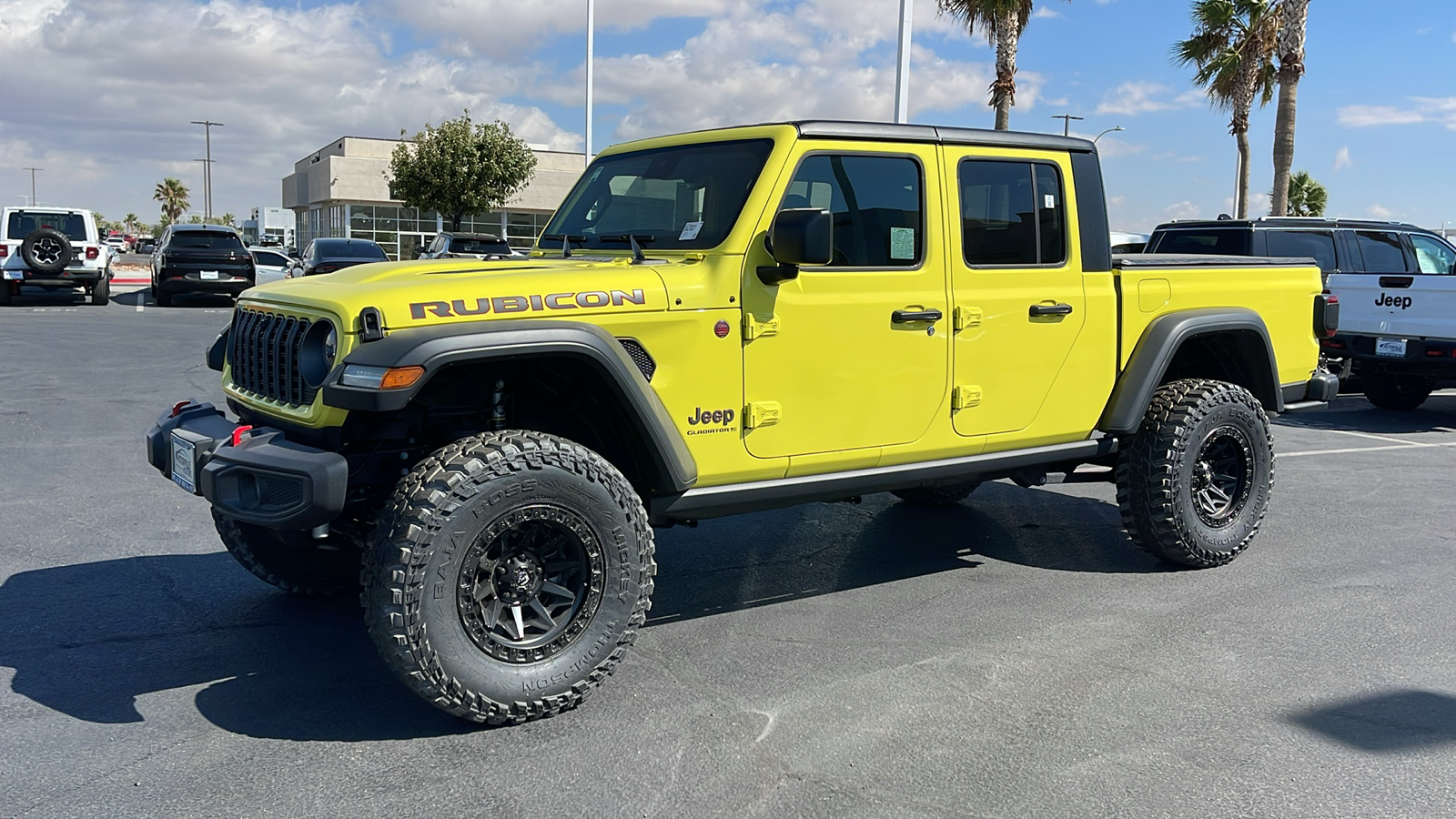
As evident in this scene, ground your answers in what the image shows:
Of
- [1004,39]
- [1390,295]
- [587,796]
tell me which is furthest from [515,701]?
[1004,39]

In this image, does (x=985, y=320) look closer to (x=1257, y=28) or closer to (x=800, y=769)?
(x=800, y=769)

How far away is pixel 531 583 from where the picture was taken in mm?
3783

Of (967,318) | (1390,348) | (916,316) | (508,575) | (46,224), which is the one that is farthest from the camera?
(46,224)

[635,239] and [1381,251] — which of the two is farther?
[1381,251]

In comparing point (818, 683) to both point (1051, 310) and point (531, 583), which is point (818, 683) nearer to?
point (531, 583)

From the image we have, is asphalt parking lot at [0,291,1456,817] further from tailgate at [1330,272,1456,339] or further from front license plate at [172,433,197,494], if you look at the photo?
tailgate at [1330,272,1456,339]

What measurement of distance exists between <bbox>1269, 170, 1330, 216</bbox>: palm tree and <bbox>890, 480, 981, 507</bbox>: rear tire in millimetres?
48307

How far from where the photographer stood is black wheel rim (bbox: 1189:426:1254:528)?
5609mm

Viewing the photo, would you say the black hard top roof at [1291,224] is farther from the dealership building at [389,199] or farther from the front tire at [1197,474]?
the dealership building at [389,199]

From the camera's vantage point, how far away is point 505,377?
4.04m

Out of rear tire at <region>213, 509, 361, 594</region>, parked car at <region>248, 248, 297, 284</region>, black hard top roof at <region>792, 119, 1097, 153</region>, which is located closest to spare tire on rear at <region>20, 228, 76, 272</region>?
parked car at <region>248, 248, 297, 284</region>

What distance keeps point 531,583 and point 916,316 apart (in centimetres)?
187

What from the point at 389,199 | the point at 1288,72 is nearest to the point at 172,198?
the point at 389,199

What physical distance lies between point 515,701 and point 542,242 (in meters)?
2.22
